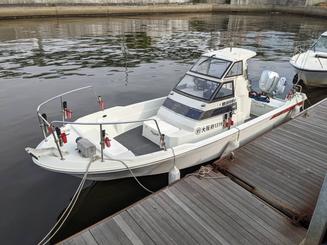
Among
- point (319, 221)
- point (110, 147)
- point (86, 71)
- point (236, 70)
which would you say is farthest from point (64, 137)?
point (86, 71)

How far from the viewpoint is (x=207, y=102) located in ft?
24.9

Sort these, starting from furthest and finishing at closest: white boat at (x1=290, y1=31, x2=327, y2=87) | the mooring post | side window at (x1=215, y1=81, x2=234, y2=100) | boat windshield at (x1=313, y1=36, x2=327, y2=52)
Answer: boat windshield at (x1=313, y1=36, x2=327, y2=52) < white boat at (x1=290, y1=31, x2=327, y2=87) < side window at (x1=215, y1=81, x2=234, y2=100) < the mooring post

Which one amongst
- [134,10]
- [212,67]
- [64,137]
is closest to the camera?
[64,137]

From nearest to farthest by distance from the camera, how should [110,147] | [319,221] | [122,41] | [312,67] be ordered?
[319,221] < [110,147] < [312,67] < [122,41]

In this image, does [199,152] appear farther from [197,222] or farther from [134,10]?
[134,10]

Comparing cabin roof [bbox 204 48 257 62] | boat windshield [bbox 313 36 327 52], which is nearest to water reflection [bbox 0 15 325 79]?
boat windshield [bbox 313 36 327 52]

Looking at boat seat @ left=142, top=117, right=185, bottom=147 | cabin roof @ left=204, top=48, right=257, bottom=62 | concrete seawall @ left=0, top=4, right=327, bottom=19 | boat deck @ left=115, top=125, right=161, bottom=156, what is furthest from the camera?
concrete seawall @ left=0, top=4, right=327, bottom=19

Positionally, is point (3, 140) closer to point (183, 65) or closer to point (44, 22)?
point (183, 65)

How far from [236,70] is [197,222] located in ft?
16.6

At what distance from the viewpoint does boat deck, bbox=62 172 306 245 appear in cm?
461

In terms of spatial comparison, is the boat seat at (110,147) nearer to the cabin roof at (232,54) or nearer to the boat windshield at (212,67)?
the boat windshield at (212,67)

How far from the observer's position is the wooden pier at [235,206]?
466cm

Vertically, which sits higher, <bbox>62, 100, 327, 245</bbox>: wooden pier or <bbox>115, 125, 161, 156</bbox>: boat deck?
<bbox>115, 125, 161, 156</bbox>: boat deck

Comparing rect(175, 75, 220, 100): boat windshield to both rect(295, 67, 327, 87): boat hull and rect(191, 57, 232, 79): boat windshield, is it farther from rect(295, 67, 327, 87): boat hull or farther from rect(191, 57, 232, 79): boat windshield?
rect(295, 67, 327, 87): boat hull
